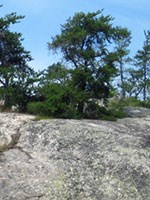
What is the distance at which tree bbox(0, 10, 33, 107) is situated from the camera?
1942 centimetres

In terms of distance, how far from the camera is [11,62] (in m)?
20.6

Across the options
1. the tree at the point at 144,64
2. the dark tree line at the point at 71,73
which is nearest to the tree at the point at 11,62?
the dark tree line at the point at 71,73

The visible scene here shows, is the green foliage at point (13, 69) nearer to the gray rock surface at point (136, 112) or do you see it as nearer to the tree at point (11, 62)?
the tree at point (11, 62)

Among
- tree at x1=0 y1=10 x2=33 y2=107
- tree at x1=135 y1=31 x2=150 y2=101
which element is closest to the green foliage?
tree at x1=0 y1=10 x2=33 y2=107

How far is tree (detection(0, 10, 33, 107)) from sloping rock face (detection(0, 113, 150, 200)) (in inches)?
91.8

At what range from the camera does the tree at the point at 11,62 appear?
19.4 meters

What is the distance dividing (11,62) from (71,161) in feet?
22.8

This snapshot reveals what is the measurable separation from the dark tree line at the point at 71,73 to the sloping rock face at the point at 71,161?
157 centimetres

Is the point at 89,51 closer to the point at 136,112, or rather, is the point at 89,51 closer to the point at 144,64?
the point at 136,112

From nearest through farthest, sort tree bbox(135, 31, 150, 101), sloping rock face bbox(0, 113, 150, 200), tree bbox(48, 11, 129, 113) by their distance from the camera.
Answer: sloping rock face bbox(0, 113, 150, 200) < tree bbox(48, 11, 129, 113) < tree bbox(135, 31, 150, 101)

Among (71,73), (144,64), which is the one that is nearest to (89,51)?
(71,73)

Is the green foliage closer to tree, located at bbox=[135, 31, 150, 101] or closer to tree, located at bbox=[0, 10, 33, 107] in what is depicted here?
tree, located at bbox=[0, 10, 33, 107]

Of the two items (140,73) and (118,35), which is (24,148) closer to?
(118,35)

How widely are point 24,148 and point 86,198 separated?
9.03 feet
